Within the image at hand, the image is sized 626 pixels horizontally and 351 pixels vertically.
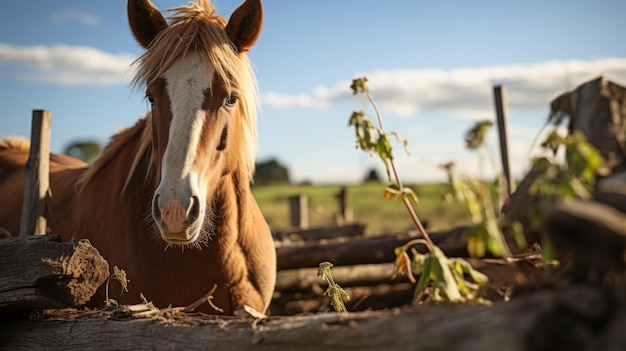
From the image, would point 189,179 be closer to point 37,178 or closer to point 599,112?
point 599,112

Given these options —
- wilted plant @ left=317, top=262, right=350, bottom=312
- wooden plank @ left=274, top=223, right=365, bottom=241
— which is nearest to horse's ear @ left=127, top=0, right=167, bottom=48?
wilted plant @ left=317, top=262, right=350, bottom=312

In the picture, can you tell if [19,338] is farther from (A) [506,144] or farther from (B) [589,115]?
(A) [506,144]

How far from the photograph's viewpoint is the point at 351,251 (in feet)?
18.7

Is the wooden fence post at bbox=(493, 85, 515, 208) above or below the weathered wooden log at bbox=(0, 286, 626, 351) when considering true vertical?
above

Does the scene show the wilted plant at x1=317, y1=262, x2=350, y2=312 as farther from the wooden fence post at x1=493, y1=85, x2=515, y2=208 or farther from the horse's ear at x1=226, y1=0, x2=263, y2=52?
the wooden fence post at x1=493, y1=85, x2=515, y2=208

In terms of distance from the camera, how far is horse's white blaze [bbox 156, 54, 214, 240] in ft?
8.79

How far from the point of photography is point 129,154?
398 centimetres

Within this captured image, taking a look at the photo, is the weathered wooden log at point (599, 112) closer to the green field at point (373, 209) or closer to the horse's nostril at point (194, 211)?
the horse's nostril at point (194, 211)

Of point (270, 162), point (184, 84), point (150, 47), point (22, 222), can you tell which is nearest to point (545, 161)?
point (184, 84)

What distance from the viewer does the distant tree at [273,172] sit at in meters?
53.5

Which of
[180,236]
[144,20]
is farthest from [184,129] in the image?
[144,20]

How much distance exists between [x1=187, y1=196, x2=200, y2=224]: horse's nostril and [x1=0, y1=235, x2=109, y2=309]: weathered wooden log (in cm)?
43

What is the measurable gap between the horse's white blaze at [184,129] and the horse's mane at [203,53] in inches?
2.5

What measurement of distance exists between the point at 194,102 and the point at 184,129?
192 mm
